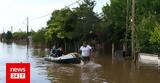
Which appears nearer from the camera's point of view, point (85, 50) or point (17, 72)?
point (17, 72)

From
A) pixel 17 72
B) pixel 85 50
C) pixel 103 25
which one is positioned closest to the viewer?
pixel 17 72

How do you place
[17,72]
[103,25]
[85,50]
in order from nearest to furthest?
[17,72]
[85,50]
[103,25]

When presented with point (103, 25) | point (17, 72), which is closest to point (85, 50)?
point (103, 25)

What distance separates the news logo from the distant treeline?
29784 millimetres

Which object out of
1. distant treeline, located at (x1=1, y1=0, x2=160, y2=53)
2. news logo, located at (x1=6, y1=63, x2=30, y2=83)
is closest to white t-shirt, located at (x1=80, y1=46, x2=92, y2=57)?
distant treeline, located at (x1=1, y1=0, x2=160, y2=53)

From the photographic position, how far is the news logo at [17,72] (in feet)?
27.9

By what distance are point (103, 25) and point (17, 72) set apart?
44.3m

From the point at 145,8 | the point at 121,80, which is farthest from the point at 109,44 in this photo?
the point at 121,80

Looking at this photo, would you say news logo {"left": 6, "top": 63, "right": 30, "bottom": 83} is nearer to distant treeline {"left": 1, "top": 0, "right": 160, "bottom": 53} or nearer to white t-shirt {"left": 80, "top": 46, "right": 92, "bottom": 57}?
white t-shirt {"left": 80, "top": 46, "right": 92, "bottom": 57}

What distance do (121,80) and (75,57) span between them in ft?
39.5

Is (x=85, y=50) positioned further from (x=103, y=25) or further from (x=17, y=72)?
(x=17, y=72)

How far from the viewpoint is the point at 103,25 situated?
5262 cm

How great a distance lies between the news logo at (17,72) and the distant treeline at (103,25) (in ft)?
97.7

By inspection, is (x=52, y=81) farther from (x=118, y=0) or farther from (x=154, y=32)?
(x=118, y=0)
